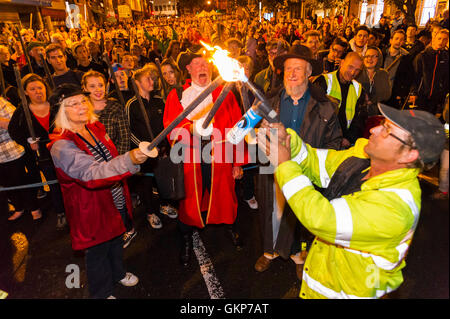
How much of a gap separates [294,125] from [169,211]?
263 centimetres

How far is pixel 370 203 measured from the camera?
1576mm

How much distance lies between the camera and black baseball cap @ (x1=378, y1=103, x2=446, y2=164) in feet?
4.58

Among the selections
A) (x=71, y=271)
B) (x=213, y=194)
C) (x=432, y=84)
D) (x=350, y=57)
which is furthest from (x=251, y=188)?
(x=432, y=84)

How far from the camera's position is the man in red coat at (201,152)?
342 centimetres

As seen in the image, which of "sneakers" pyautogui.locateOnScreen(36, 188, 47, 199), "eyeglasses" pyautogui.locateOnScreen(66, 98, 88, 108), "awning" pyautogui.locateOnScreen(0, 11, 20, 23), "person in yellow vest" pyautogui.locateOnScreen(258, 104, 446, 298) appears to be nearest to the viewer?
"person in yellow vest" pyautogui.locateOnScreen(258, 104, 446, 298)

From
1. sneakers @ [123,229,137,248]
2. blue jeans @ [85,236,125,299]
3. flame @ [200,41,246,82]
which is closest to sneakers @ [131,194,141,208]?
sneakers @ [123,229,137,248]

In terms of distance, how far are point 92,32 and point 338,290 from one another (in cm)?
1429

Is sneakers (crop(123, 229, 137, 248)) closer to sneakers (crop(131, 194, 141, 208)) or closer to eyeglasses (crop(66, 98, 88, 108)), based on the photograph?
sneakers (crop(131, 194, 141, 208))

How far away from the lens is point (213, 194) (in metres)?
3.60

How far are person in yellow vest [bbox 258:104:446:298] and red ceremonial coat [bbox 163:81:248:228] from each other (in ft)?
4.98

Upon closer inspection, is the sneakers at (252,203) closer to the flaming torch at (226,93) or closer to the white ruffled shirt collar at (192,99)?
the white ruffled shirt collar at (192,99)

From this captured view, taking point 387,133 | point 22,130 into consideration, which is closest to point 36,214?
point 22,130

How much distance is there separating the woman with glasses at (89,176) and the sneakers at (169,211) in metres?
1.61

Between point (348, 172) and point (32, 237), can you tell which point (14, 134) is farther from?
point (348, 172)
